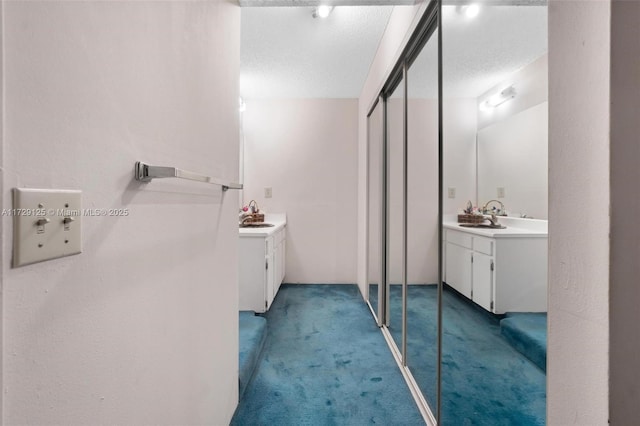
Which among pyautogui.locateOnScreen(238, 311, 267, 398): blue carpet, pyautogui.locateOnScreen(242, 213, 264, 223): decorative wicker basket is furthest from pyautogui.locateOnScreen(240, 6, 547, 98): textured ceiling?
pyautogui.locateOnScreen(238, 311, 267, 398): blue carpet

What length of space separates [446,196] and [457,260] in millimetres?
293

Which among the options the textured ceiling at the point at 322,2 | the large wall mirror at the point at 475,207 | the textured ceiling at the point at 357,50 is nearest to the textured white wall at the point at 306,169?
the textured ceiling at the point at 357,50

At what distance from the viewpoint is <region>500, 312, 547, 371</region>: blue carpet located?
69cm

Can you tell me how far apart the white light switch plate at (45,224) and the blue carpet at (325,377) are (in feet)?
4.21

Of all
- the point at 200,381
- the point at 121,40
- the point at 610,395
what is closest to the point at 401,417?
the point at 200,381

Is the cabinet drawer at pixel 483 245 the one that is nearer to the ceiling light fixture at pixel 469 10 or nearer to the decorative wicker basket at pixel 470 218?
the decorative wicker basket at pixel 470 218

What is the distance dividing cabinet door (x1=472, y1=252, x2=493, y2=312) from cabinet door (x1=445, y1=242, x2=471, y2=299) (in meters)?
0.03

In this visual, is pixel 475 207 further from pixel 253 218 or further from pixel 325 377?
pixel 253 218

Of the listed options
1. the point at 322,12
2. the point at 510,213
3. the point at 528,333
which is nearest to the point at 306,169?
the point at 322,12

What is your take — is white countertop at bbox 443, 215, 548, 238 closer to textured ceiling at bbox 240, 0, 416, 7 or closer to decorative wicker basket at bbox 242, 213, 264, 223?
textured ceiling at bbox 240, 0, 416, 7

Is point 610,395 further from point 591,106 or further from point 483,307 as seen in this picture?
point 483,307

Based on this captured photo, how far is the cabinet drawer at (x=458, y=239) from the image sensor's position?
1.20m

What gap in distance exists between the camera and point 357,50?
7.73 ft

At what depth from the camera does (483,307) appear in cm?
107
